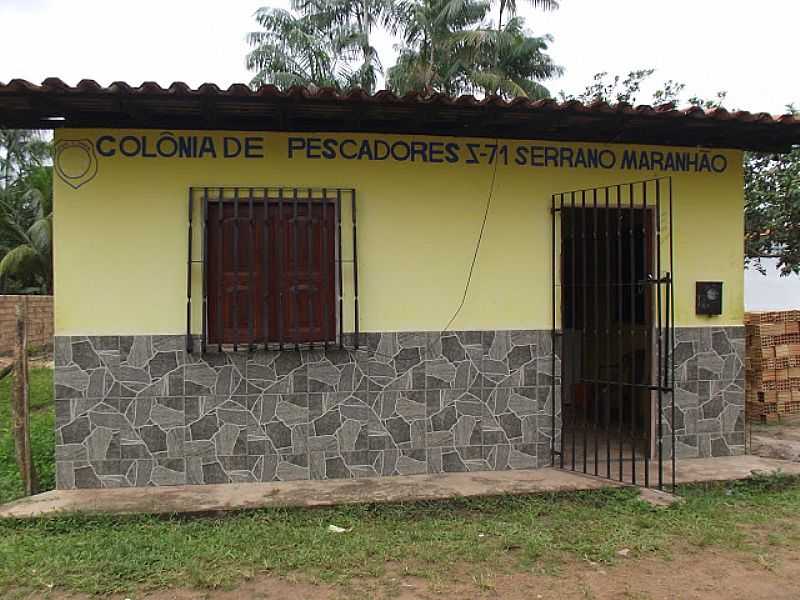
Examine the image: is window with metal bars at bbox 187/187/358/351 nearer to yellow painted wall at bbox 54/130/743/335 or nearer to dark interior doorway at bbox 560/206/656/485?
yellow painted wall at bbox 54/130/743/335

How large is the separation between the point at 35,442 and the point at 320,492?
3.59 metres

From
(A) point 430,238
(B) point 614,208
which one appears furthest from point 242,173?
(B) point 614,208

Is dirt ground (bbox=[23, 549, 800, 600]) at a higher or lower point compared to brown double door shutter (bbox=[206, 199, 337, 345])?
lower

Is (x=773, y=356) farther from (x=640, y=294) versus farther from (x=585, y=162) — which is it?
(x=585, y=162)

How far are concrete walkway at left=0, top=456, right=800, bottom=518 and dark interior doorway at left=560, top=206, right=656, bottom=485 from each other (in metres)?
0.49

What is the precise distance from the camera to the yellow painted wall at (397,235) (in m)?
5.12

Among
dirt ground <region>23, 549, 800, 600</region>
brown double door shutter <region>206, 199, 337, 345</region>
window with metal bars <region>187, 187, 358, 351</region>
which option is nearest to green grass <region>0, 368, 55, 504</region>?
window with metal bars <region>187, 187, 358, 351</region>

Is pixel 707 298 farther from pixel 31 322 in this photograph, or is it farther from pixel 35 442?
pixel 31 322

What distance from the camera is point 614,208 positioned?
597 centimetres

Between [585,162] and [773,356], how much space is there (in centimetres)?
422

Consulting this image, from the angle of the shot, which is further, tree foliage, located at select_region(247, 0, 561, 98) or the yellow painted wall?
tree foliage, located at select_region(247, 0, 561, 98)

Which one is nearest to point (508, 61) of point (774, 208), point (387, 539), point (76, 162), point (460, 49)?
point (460, 49)

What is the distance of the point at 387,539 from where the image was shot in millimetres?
4238

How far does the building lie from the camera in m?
5.11
